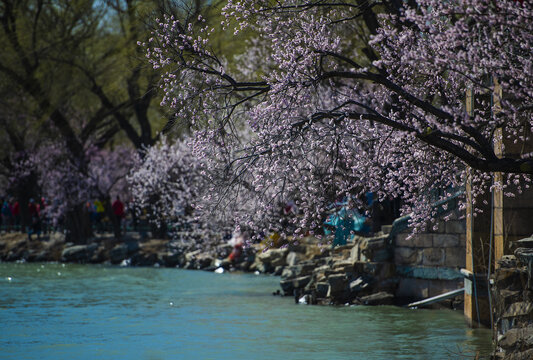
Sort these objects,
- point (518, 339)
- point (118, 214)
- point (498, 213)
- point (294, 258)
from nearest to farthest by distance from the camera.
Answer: point (518, 339) < point (498, 213) < point (294, 258) < point (118, 214)

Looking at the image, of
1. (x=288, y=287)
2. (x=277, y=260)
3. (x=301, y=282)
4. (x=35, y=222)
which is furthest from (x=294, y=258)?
(x=35, y=222)

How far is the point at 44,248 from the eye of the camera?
38.0 meters

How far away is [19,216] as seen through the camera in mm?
46938

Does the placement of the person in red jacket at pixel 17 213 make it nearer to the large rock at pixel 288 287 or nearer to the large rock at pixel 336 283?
the large rock at pixel 288 287

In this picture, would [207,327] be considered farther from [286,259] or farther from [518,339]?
[286,259]

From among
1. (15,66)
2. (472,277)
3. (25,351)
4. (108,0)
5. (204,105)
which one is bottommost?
(25,351)

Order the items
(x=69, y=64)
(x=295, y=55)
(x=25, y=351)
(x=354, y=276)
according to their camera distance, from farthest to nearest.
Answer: (x=69, y=64), (x=354, y=276), (x=25, y=351), (x=295, y=55)

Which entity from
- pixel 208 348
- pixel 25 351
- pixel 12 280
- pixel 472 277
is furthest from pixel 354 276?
pixel 12 280

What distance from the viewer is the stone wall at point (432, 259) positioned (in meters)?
18.1

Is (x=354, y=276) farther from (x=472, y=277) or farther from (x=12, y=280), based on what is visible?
(x=12, y=280)

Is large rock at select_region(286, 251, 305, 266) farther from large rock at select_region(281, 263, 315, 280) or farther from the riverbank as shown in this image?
large rock at select_region(281, 263, 315, 280)

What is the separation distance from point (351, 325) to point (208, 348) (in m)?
3.57

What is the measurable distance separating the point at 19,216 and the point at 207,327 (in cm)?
3290

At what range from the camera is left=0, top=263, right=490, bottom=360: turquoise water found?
44.7ft
